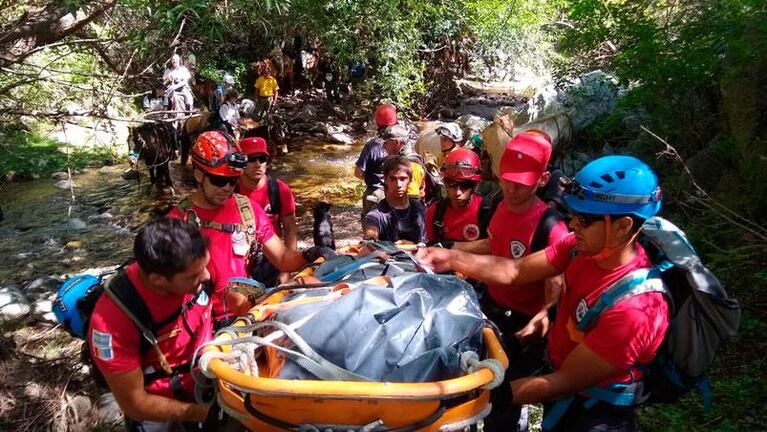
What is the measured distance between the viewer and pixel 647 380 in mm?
2113

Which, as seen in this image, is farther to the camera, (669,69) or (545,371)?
(669,69)

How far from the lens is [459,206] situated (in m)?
3.71

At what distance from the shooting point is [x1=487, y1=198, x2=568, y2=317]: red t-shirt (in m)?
2.87

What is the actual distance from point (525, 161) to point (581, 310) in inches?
38.4

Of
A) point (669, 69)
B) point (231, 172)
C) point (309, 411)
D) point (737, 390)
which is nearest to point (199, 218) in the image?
point (231, 172)

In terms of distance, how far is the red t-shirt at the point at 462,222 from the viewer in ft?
12.0

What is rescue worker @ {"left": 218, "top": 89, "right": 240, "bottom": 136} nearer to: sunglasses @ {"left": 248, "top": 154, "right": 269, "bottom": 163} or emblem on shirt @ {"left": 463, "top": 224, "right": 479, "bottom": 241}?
sunglasses @ {"left": 248, "top": 154, "right": 269, "bottom": 163}

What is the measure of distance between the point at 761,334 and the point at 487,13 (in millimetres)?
13124

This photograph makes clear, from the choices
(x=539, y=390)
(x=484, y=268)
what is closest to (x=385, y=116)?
(x=484, y=268)

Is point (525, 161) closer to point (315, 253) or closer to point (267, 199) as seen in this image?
point (315, 253)

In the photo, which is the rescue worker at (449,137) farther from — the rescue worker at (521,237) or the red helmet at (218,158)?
the red helmet at (218,158)

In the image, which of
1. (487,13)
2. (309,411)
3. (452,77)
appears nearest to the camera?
(309,411)

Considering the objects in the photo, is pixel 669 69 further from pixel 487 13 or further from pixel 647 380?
pixel 487 13

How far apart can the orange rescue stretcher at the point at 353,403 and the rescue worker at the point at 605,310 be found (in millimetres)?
306
